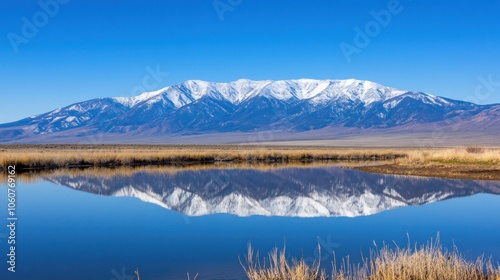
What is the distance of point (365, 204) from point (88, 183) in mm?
13168

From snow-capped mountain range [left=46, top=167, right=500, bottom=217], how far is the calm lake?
5 cm

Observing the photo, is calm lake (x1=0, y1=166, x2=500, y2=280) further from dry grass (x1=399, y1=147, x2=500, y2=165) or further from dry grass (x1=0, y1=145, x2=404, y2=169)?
dry grass (x1=0, y1=145, x2=404, y2=169)

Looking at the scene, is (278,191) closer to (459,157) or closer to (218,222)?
(218,222)

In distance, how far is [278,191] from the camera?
22.0 meters

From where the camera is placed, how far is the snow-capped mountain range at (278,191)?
56.3ft

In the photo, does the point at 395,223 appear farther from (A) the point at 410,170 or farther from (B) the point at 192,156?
(B) the point at 192,156

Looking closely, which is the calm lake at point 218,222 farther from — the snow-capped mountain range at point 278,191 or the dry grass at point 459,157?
the dry grass at point 459,157

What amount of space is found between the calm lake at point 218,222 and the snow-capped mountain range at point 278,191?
0.05 metres

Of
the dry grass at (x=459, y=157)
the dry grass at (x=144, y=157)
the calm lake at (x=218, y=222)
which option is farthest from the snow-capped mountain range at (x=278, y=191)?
the dry grass at (x=459, y=157)

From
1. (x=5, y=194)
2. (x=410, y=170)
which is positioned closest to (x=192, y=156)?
(x=410, y=170)

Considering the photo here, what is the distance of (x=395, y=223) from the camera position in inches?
552

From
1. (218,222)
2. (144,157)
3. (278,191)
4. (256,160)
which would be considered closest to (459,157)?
(256,160)

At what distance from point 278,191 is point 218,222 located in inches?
319

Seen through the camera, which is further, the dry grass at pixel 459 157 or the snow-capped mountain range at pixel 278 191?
the dry grass at pixel 459 157
